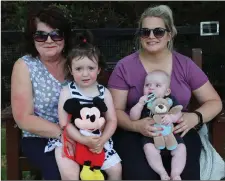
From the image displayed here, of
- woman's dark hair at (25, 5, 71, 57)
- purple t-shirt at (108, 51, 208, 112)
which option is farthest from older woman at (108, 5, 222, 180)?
woman's dark hair at (25, 5, 71, 57)

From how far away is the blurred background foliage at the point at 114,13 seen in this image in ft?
18.4

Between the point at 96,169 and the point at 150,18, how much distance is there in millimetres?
1101

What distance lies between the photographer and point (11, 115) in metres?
2.96

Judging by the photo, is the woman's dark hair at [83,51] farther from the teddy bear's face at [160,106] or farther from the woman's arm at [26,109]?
the teddy bear's face at [160,106]

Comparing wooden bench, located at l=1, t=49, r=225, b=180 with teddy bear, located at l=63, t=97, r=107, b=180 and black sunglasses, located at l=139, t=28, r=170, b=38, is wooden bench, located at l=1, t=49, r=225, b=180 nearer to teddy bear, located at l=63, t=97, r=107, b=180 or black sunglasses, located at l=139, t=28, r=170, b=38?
teddy bear, located at l=63, t=97, r=107, b=180

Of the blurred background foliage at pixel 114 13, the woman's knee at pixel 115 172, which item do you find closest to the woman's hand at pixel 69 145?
the woman's knee at pixel 115 172

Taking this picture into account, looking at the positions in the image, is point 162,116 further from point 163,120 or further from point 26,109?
point 26,109

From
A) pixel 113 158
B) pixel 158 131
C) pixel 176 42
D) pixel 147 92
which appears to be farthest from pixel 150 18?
pixel 176 42

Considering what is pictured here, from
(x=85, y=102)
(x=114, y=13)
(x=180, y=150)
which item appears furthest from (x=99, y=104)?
(x=114, y=13)

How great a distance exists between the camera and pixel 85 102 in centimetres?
277

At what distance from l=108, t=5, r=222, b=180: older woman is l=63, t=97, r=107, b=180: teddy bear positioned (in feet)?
0.76

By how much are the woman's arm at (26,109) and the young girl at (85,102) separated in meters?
0.10

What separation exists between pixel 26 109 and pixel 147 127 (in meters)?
0.78

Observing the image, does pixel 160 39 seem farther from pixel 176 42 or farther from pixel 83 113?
pixel 176 42
